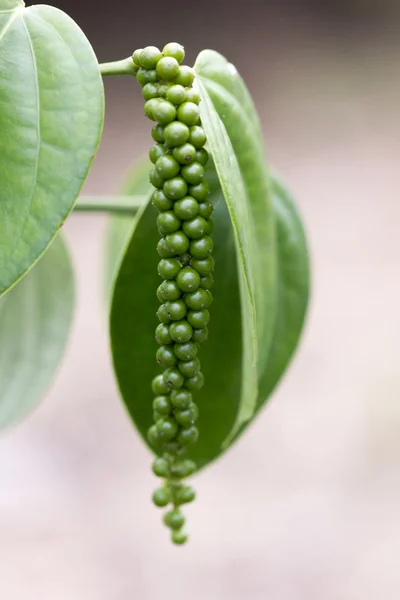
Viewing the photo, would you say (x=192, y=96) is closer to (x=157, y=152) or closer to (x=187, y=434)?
(x=157, y=152)

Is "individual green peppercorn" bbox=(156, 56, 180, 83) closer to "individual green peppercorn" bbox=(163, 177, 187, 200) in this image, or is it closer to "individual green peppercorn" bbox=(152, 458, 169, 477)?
"individual green peppercorn" bbox=(163, 177, 187, 200)

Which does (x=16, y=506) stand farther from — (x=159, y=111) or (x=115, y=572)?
(x=159, y=111)

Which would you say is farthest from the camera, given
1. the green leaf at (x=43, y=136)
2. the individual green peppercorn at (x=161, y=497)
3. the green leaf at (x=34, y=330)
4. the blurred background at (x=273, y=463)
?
the blurred background at (x=273, y=463)

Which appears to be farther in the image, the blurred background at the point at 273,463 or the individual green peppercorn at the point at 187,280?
the blurred background at the point at 273,463

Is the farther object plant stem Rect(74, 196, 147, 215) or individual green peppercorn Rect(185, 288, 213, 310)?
plant stem Rect(74, 196, 147, 215)

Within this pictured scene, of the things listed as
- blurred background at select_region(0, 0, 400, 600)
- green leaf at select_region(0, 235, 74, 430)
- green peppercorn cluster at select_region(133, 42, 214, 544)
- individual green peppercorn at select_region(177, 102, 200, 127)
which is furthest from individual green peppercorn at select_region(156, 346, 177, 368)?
blurred background at select_region(0, 0, 400, 600)

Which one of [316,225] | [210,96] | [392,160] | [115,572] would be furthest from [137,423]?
[392,160]

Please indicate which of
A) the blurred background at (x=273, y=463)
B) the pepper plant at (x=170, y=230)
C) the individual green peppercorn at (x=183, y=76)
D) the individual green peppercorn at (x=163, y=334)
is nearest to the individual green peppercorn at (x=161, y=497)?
the pepper plant at (x=170, y=230)

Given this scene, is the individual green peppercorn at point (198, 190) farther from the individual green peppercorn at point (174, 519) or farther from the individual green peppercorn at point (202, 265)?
the individual green peppercorn at point (174, 519)
